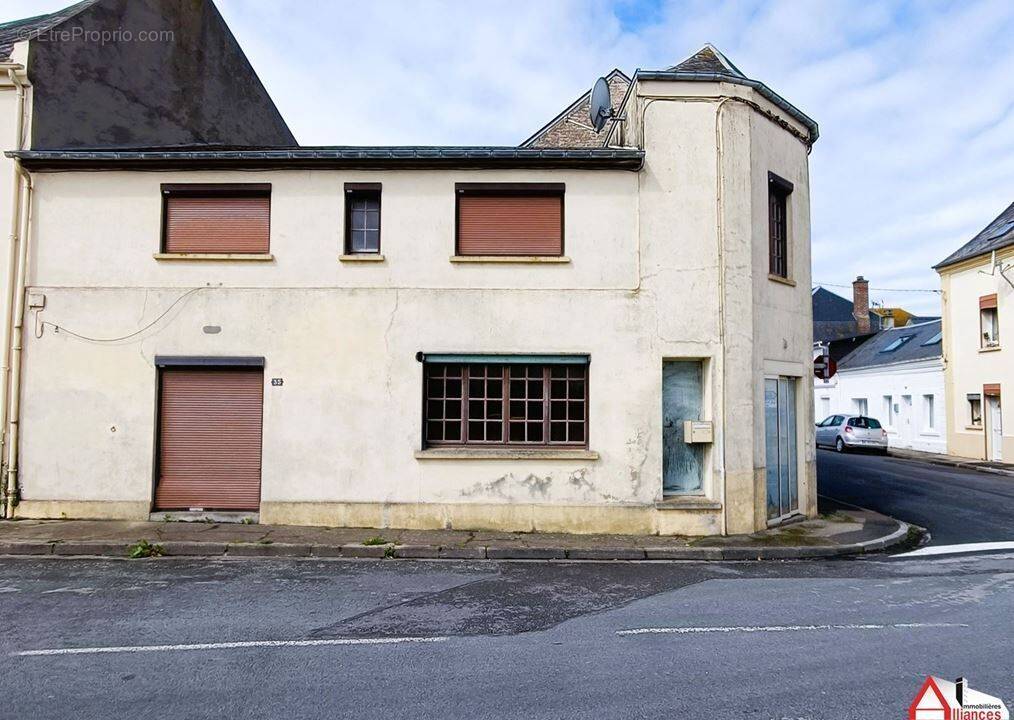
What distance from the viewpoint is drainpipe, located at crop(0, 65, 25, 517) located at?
1073cm

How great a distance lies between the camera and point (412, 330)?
10789mm

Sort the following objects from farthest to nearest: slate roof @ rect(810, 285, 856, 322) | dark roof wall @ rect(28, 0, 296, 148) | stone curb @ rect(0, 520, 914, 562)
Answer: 1. slate roof @ rect(810, 285, 856, 322)
2. dark roof wall @ rect(28, 0, 296, 148)
3. stone curb @ rect(0, 520, 914, 562)

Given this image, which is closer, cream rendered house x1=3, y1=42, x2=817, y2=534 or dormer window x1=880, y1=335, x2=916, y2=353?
cream rendered house x1=3, y1=42, x2=817, y2=534

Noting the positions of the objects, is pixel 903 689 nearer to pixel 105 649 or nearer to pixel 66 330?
pixel 105 649

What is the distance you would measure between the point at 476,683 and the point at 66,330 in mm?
9509

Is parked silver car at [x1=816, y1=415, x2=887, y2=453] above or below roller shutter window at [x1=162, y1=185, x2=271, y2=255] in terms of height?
below

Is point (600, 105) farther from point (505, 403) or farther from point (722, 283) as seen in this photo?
point (505, 403)

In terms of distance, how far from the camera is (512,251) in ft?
35.9

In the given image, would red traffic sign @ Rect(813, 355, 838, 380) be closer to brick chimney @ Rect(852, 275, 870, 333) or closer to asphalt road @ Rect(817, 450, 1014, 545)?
asphalt road @ Rect(817, 450, 1014, 545)

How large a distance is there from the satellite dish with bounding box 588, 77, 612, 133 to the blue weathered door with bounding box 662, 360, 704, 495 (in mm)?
4889

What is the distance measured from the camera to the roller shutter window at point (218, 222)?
11109 millimetres

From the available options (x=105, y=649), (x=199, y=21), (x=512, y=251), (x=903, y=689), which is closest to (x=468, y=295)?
(x=512, y=251)

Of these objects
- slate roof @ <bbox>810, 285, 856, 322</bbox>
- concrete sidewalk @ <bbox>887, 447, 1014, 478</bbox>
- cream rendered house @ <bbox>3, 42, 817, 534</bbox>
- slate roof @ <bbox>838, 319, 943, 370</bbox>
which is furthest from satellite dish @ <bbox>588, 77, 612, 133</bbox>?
slate roof @ <bbox>810, 285, 856, 322</bbox>

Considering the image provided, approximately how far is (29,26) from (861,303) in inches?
1721
